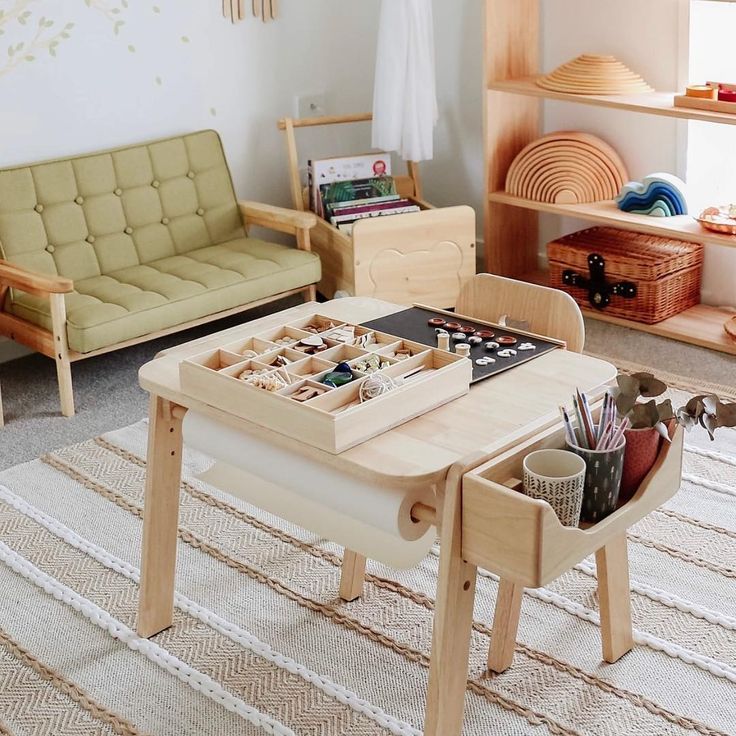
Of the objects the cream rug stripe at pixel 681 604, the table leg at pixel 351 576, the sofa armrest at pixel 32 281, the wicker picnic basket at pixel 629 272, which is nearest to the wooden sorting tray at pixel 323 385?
the table leg at pixel 351 576

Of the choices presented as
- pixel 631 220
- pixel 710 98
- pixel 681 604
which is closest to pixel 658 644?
pixel 681 604

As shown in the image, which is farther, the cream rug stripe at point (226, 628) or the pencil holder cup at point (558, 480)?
the cream rug stripe at point (226, 628)

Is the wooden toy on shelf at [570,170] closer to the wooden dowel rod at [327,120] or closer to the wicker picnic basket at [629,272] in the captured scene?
the wicker picnic basket at [629,272]

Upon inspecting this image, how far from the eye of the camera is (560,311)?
221 cm

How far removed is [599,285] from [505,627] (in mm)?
2119

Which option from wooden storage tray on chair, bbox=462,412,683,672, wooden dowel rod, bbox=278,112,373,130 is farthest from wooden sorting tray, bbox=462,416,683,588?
wooden dowel rod, bbox=278,112,373,130

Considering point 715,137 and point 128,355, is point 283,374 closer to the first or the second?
point 128,355

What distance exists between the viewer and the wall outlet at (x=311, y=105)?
4473 millimetres

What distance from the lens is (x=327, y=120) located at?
167 inches

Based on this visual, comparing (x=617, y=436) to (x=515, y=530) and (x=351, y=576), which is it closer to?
(x=515, y=530)

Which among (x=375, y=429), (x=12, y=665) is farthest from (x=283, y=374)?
(x=12, y=665)

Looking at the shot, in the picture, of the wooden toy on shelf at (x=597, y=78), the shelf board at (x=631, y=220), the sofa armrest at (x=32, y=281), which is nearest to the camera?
the sofa armrest at (x=32, y=281)

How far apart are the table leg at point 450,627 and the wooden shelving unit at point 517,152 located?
7.34 feet

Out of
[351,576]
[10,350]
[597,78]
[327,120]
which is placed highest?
[597,78]
